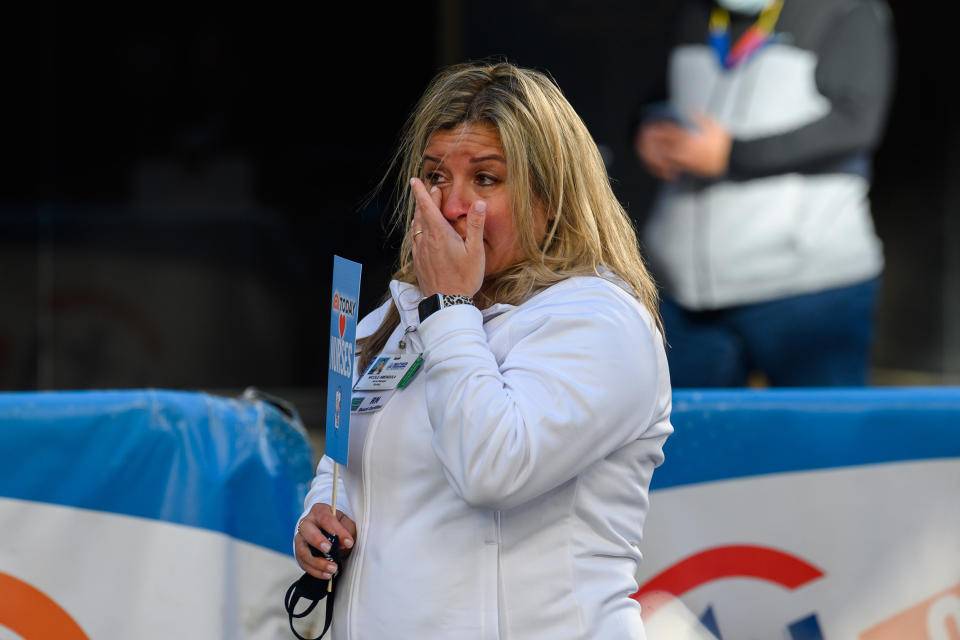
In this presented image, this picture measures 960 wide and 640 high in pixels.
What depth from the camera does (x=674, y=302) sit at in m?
5.70

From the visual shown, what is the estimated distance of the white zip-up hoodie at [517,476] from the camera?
1.87 meters

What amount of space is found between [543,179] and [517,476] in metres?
0.54

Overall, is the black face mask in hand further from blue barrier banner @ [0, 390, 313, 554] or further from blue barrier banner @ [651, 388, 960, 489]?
blue barrier banner @ [651, 388, 960, 489]

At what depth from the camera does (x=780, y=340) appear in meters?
5.62

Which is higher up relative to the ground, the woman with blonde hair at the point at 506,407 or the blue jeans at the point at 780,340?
the woman with blonde hair at the point at 506,407

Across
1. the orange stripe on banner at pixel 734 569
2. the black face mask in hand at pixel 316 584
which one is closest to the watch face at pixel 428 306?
the black face mask in hand at pixel 316 584

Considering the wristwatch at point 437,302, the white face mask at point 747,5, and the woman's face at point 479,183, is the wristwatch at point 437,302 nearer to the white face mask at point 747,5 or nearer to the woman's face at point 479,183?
the woman's face at point 479,183

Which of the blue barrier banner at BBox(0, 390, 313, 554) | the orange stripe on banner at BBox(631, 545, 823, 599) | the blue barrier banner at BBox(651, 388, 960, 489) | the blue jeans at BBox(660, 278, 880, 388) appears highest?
the blue barrier banner at BBox(651, 388, 960, 489)

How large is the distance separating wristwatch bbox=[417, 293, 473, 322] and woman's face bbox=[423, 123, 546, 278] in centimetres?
15

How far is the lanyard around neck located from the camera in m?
5.60

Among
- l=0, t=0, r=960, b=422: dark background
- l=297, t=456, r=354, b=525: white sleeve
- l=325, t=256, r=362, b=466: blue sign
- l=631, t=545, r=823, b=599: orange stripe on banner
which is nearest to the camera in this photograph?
l=325, t=256, r=362, b=466: blue sign

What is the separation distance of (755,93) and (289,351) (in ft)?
9.71

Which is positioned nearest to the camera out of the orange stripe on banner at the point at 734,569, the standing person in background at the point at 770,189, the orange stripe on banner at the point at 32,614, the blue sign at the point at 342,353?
the blue sign at the point at 342,353

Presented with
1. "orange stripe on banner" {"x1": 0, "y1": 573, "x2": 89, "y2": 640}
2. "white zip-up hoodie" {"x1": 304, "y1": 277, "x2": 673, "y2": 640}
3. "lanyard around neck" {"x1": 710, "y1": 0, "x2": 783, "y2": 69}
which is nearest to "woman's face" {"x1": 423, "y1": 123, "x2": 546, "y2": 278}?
"white zip-up hoodie" {"x1": 304, "y1": 277, "x2": 673, "y2": 640}
